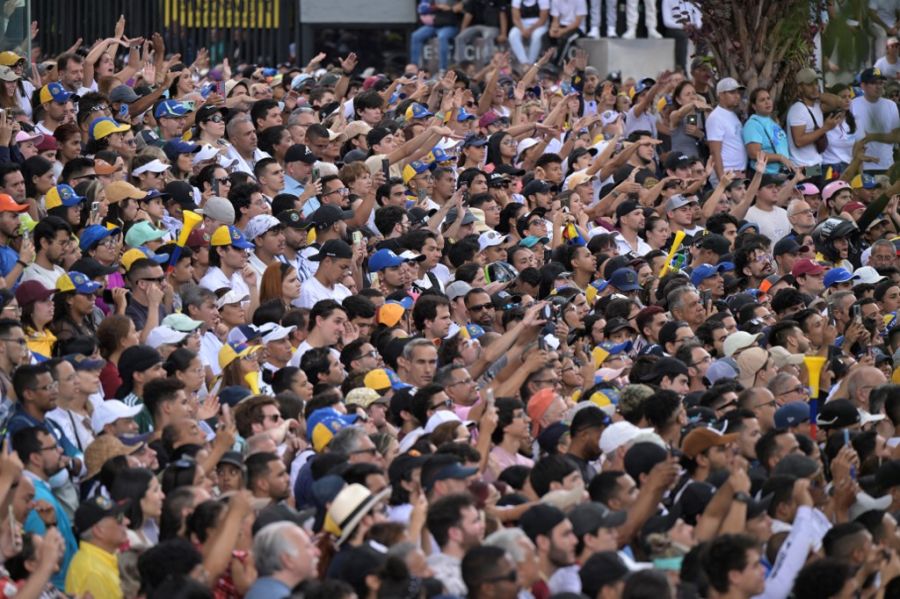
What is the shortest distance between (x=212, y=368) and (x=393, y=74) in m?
14.6

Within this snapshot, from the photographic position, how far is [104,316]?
11.0m

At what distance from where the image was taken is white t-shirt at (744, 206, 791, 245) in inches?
645

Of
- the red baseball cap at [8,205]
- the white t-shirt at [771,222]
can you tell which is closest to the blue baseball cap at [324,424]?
the red baseball cap at [8,205]

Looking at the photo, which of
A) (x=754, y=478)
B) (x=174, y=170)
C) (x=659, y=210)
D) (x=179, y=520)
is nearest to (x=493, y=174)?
(x=659, y=210)

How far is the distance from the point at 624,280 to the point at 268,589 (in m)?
6.99

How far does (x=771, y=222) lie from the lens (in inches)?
648

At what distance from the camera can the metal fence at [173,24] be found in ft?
78.1

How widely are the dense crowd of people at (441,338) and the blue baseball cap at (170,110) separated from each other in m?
0.04

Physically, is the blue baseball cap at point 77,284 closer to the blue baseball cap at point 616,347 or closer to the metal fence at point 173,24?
the blue baseball cap at point 616,347

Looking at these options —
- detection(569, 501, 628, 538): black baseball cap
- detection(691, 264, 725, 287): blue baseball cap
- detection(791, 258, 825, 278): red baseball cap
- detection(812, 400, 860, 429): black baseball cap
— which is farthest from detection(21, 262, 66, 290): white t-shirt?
detection(791, 258, 825, 278): red baseball cap

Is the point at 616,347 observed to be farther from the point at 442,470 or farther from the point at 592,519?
the point at 592,519

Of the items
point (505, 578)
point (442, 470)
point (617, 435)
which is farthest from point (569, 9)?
point (505, 578)

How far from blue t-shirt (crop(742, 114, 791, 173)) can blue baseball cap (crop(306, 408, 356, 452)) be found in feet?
31.1

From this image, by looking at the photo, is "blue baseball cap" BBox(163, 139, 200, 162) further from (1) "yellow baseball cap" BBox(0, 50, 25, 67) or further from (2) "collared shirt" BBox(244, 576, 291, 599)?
(2) "collared shirt" BBox(244, 576, 291, 599)
